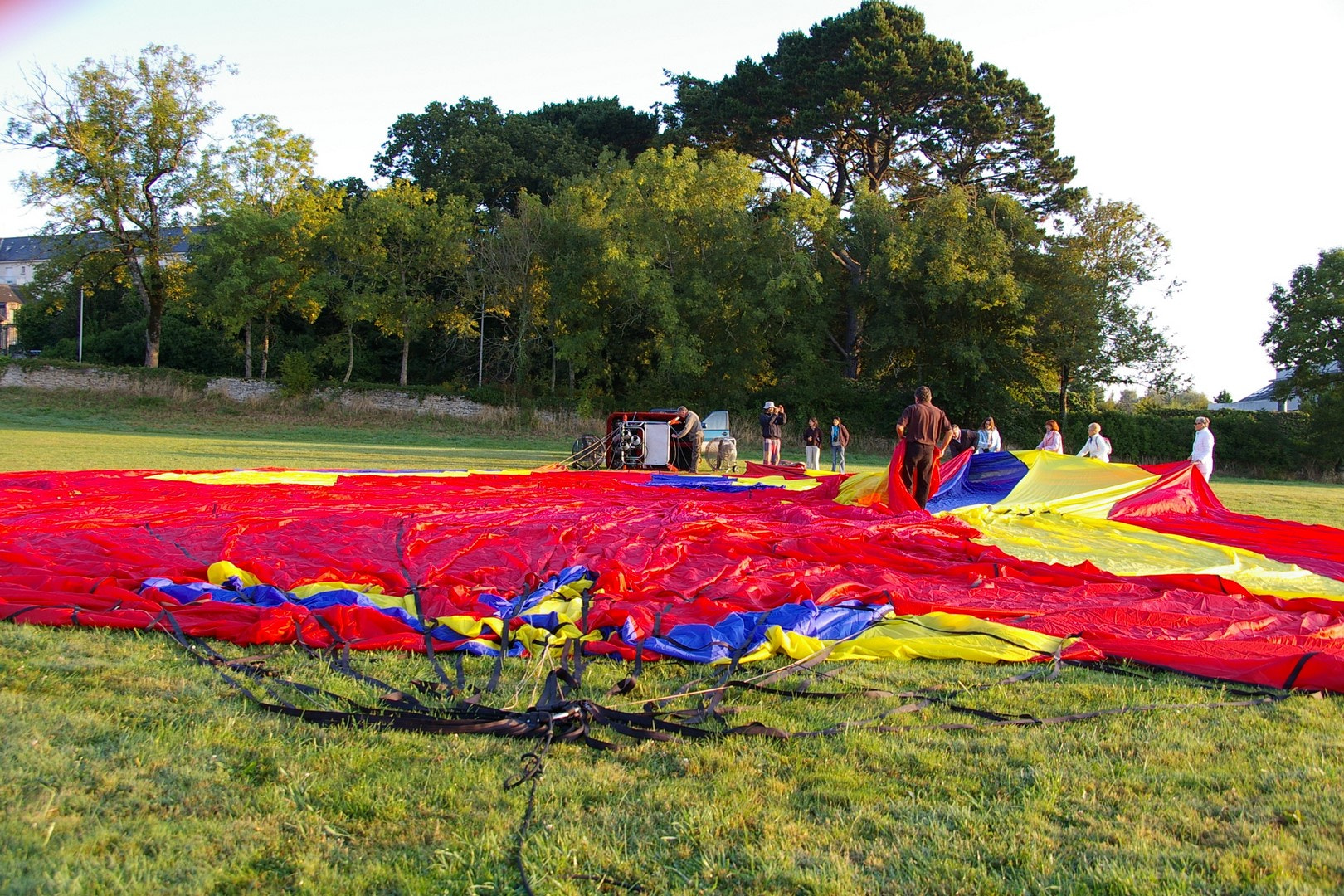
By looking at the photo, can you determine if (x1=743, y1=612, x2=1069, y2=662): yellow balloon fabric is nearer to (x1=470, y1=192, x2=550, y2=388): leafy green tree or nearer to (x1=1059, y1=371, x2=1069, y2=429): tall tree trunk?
(x1=470, y1=192, x2=550, y2=388): leafy green tree

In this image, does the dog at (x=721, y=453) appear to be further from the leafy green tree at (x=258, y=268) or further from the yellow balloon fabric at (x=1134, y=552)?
the leafy green tree at (x=258, y=268)

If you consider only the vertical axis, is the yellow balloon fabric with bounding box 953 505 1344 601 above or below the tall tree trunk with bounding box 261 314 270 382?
below

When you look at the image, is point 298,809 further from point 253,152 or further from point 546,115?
point 546,115

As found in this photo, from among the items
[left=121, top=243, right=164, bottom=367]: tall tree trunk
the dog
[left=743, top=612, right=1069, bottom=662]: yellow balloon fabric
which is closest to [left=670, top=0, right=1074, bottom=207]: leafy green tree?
the dog

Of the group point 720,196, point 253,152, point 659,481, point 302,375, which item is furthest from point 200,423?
point 659,481

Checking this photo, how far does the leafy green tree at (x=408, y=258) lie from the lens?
3078 cm

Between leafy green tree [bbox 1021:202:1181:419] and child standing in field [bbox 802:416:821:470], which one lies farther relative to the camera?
leafy green tree [bbox 1021:202:1181:419]

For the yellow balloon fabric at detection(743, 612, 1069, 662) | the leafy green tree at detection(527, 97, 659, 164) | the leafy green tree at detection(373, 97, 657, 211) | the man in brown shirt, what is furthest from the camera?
the leafy green tree at detection(527, 97, 659, 164)

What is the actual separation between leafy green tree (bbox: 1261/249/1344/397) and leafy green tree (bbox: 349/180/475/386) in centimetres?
2826

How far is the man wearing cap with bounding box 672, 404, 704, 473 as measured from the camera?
14.2 meters

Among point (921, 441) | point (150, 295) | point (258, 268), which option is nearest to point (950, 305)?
point (921, 441)

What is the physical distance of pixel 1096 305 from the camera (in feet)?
90.5

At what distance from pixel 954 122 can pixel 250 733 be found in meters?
30.9

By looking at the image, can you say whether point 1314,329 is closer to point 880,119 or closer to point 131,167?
point 880,119
